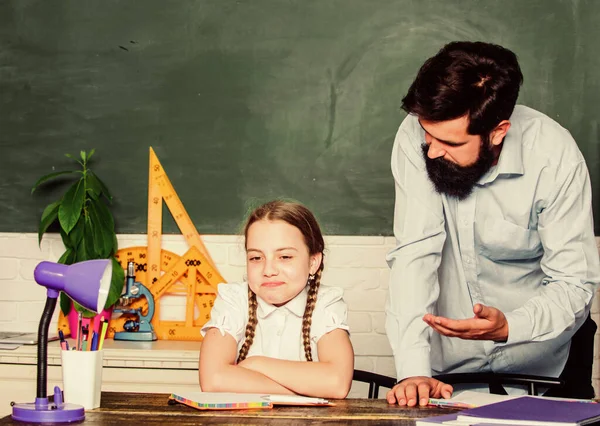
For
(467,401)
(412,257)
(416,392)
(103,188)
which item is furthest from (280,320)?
(103,188)

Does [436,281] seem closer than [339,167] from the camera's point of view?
Yes

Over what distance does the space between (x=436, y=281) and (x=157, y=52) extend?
1.77 m

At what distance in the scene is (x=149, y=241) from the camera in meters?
3.29

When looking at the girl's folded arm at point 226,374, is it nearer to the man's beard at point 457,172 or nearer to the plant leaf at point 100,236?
the man's beard at point 457,172

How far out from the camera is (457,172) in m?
2.04

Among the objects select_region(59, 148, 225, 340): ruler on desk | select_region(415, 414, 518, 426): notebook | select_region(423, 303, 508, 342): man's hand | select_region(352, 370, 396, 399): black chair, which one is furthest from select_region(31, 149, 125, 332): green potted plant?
select_region(415, 414, 518, 426): notebook

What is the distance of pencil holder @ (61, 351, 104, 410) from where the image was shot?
149cm

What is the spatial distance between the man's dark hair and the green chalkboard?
1.25 m

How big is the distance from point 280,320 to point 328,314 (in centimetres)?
13

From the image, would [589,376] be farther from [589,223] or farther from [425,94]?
[425,94]

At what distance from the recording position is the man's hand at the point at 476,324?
1.68 m

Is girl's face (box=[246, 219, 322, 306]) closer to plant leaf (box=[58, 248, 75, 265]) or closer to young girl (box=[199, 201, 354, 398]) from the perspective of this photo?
young girl (box=[199, 201, 354, 398])

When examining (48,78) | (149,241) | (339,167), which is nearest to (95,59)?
(48,78)

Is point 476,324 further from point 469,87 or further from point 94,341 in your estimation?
point 94,341
